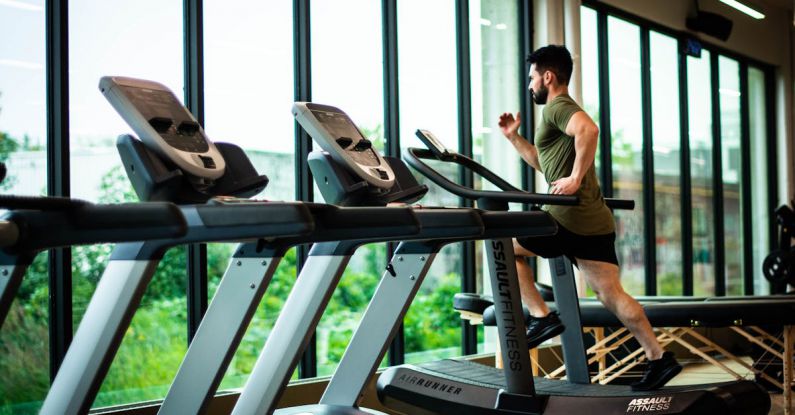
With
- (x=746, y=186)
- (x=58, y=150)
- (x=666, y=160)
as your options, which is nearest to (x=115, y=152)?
(x=58, y=150)

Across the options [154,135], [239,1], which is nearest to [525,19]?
[239,1]

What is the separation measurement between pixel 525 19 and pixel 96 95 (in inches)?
131

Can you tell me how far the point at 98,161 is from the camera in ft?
13.1

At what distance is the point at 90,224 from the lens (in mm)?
1762

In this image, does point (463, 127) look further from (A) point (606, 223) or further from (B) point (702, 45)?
(B) point (702, 45)

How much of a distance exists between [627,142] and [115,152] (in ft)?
15.2

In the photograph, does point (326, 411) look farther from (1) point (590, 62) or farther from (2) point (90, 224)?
(1) point (590, 62)

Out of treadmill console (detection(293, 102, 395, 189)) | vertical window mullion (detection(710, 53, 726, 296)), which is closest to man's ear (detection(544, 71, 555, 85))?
treadmill console (detection(293, 102, 395, 189))

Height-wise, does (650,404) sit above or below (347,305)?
below

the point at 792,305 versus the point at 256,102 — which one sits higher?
the point at 256,102

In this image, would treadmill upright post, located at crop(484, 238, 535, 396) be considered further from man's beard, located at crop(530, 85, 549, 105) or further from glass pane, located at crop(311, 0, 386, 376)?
glass pane, located at crop(311, 0, 386, 376)

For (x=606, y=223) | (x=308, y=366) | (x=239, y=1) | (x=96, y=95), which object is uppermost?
(x=239, y=1)

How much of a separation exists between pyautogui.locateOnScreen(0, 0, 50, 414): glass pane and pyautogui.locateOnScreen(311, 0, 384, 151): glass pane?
1536 mm

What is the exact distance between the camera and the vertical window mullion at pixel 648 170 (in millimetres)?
7688
